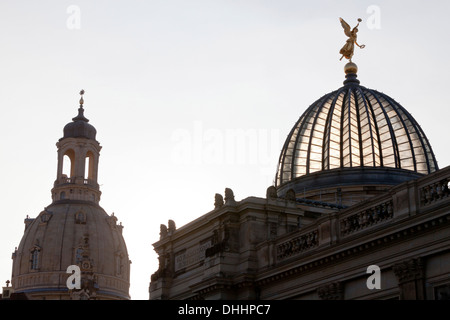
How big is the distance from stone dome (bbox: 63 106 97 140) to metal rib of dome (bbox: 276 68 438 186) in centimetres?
7087

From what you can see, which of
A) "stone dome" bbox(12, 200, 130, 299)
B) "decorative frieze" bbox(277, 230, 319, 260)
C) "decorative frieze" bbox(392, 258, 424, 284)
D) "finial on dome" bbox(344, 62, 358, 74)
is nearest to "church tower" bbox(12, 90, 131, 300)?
"stone dome" bbox(12, 200, 130, 299)

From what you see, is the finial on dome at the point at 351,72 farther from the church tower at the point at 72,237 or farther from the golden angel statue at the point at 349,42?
the church tower at the point at 72,237

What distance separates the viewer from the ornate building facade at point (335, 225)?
31.7m

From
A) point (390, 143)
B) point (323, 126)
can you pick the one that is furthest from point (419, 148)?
point (323, 126)

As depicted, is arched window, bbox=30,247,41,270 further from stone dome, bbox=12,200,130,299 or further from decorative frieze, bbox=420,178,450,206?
decorative frieze, bbox=420,178,450,206

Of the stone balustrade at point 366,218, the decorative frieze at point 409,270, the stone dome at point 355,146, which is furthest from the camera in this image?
the stone dome at point 355,146

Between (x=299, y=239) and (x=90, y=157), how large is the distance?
301 ft

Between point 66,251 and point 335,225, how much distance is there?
8301 cm

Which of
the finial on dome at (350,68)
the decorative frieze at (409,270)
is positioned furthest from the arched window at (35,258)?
the decorative frieze at (409,270)

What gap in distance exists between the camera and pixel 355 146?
5578cm

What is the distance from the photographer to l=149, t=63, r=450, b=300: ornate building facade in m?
31.7

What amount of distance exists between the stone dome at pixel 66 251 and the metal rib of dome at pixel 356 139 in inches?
2267

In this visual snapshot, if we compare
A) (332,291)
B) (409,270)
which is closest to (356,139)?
(332,291)
